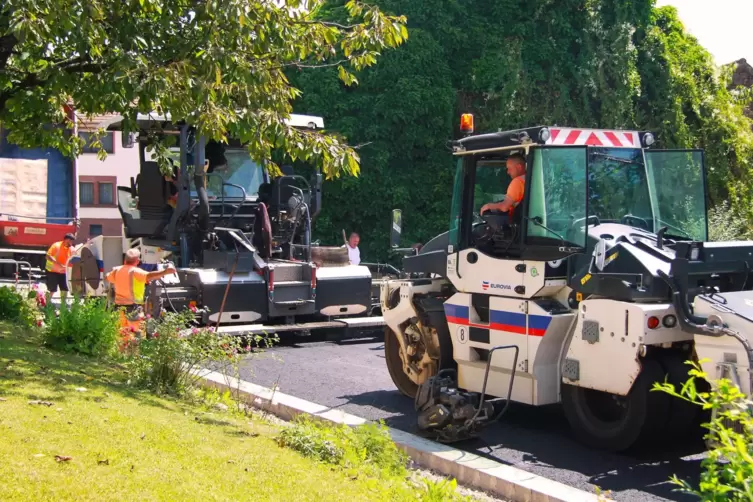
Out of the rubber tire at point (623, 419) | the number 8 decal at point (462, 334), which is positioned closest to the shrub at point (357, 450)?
the rubber tire at point (623, 419)

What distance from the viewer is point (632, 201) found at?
26.7 ft

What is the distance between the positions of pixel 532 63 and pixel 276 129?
Answer: 50.4 feet

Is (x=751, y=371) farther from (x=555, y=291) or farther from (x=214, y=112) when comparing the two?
(x=214, y=112)

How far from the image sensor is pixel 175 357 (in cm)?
795

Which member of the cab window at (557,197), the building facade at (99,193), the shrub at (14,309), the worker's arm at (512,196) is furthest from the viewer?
the building facade at (99,193)

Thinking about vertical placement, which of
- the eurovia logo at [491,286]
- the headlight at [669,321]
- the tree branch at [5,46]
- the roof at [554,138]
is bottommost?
the headlight at [669,321]

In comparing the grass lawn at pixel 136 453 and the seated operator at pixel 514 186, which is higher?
the seated operator at pixel 514 186

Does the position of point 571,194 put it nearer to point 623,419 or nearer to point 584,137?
point 584,137

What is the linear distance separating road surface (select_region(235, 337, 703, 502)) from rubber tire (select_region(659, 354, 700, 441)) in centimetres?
18

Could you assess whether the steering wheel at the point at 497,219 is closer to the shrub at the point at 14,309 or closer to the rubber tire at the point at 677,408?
the rubber tire at the point at 677,408

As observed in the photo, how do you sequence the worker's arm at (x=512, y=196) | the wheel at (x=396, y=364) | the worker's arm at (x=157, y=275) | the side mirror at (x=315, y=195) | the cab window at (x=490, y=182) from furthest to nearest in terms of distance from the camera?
the side mirror at (x=315, y=195), the worker's arm at (x=157, y=275), the wheel at (x=396, y=364), the cab window at (x=490, y=182), the worker's arm at (x=512, y=196)

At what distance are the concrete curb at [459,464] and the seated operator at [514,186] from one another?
82.6 inches

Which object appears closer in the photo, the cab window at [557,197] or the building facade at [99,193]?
the cab window at [557,197]

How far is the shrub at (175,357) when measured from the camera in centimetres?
794
